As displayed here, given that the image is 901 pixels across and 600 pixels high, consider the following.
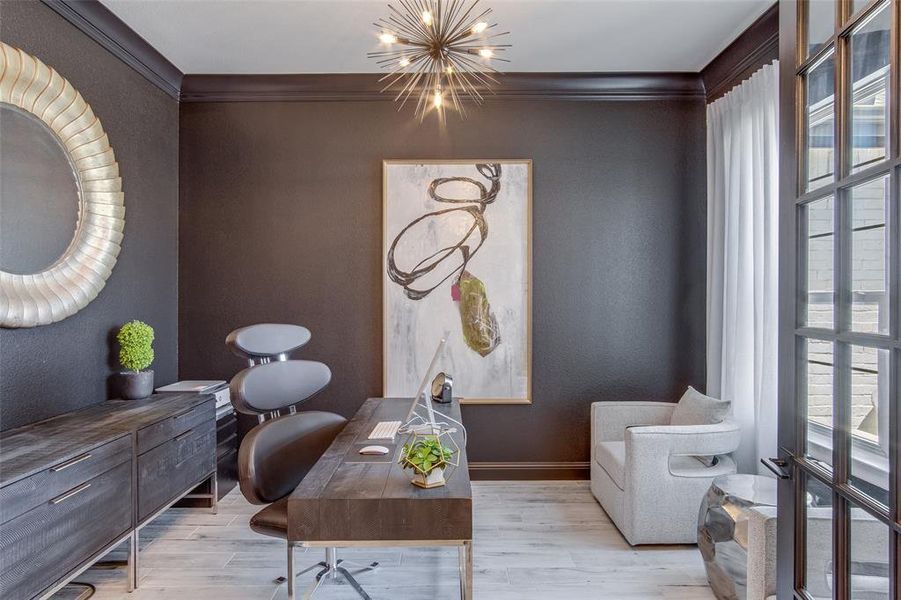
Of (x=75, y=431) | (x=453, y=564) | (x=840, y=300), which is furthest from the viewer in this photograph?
(x=453, y=564)

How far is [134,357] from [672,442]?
3183 mm

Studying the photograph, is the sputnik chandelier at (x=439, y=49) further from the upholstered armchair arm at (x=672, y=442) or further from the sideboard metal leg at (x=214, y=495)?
the sideboard metal leg at (x=214, y=495)

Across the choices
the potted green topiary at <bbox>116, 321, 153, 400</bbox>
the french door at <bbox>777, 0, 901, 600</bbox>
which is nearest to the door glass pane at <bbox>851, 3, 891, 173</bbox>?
the french door at <bbox>777, 0, 901, 600</bbox>

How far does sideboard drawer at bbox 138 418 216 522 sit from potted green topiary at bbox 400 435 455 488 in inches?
62.8

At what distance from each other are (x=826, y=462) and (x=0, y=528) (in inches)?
100

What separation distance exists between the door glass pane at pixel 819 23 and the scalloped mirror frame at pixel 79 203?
3.11 meters

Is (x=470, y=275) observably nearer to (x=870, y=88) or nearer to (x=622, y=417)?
(x=622, y=417)

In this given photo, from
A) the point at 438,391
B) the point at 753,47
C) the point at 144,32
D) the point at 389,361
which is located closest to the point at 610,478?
the point at 438,391

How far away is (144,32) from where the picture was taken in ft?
10.9

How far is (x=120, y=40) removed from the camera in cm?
323

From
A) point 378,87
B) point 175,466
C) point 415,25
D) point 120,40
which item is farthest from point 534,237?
point 120,40

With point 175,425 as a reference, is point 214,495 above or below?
below

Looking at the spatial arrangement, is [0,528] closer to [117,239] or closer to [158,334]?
[117,239]

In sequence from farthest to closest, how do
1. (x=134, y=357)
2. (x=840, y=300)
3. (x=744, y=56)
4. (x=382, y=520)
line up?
(x=744, y=56) → (x=134, y=357) → (x=382, y=520) → (x=840, y=300)
